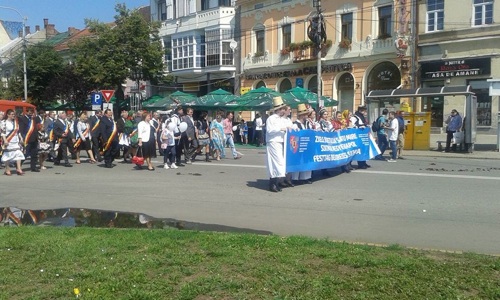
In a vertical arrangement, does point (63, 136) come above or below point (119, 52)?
below

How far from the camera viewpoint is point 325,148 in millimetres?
13930

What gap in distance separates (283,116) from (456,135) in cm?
1307

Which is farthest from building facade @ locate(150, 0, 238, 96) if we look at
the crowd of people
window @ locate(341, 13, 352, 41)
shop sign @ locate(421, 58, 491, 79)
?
the crowd of people

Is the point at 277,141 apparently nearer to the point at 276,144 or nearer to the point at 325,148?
the point at 276,144

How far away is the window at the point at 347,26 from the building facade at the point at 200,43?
972cm

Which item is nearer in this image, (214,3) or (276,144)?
(276,144)

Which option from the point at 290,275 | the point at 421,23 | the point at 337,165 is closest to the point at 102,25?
the point at 421,23

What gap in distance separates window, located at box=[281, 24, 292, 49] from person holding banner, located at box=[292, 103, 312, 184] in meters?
26.5

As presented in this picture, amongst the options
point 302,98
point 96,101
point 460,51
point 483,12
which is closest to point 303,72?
point 302,98

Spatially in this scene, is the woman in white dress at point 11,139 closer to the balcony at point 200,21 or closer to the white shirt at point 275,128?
the white shirt at point 275,128

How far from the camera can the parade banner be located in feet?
41.5

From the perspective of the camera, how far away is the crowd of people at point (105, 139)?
1606 centimetres

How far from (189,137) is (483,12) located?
18487 millimetres

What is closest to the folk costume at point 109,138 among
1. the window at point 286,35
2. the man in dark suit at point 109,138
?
the man in dark suit at point 109,138
